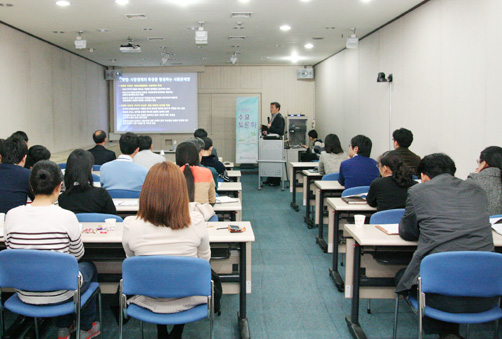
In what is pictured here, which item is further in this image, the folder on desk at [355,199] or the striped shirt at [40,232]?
Result: the folder on desk at [355,199]

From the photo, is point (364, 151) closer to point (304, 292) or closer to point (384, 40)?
point (304, 292)

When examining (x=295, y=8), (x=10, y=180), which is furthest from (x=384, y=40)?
(x=10, y=180)

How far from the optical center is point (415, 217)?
2.66 metres

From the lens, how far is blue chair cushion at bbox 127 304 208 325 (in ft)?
7.75

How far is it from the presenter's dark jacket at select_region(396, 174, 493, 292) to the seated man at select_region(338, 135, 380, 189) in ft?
7.68

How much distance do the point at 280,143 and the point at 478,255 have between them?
7.37 metres

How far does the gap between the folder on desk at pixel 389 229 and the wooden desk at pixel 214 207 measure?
1300 millimetres

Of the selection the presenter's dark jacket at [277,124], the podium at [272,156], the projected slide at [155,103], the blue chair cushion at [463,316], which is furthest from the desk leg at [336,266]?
the projected slide at [155,103]

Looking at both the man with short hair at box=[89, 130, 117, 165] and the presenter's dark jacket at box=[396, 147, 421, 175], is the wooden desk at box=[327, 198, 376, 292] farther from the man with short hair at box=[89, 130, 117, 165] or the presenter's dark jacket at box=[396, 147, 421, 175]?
the man with short hair at box=[89, 130, 117, 165]

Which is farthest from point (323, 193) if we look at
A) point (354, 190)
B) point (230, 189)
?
point (230, 189)

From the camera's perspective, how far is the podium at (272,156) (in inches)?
380

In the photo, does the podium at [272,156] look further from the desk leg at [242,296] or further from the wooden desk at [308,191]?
the desk leg at [242,296]

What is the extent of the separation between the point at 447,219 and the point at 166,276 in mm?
1551

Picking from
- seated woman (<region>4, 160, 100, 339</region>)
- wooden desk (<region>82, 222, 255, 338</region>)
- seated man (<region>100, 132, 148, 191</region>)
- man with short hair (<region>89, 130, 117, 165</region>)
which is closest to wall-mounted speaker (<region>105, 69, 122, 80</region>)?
man with short hair (<region>89, 130, 117, 165</region>)
